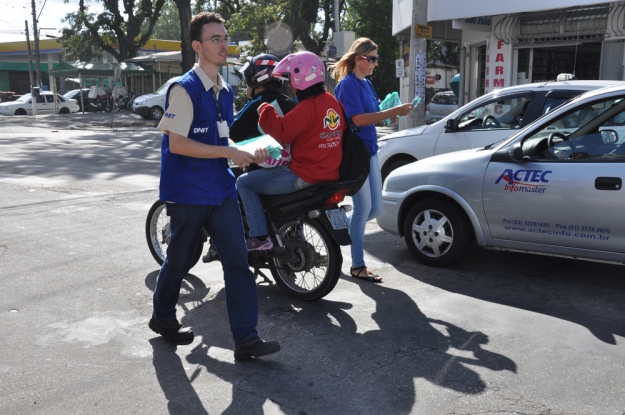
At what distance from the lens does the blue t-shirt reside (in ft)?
18.2

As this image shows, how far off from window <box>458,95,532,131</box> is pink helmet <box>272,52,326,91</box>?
4235 mm

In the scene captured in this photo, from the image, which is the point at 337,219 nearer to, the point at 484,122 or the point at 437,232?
the point at 437,232

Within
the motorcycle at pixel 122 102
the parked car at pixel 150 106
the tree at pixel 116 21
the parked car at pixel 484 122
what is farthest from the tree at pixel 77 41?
the parked car at pixel 484 122

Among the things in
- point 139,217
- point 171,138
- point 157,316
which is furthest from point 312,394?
point 139,217

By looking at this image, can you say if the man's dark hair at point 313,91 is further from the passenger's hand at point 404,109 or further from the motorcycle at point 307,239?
the passenger's hand at point 404,109

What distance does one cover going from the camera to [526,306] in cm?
510

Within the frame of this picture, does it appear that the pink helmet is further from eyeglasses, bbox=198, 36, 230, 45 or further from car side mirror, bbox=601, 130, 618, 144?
car side mirror, bbox=601, 130, 618, 144

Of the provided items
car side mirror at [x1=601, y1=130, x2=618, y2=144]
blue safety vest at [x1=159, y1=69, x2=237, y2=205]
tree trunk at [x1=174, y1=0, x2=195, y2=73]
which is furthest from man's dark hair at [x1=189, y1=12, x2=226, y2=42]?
tree trunk at [x1=174, y1=0, x2=195, y2=73]

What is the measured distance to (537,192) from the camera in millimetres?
5461

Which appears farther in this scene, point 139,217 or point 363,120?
point 139,217

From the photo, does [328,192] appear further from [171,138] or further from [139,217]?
[139,217]

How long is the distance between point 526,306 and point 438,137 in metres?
4.30

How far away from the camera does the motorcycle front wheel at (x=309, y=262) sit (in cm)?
493

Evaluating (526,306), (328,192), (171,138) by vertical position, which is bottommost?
(526,306)
